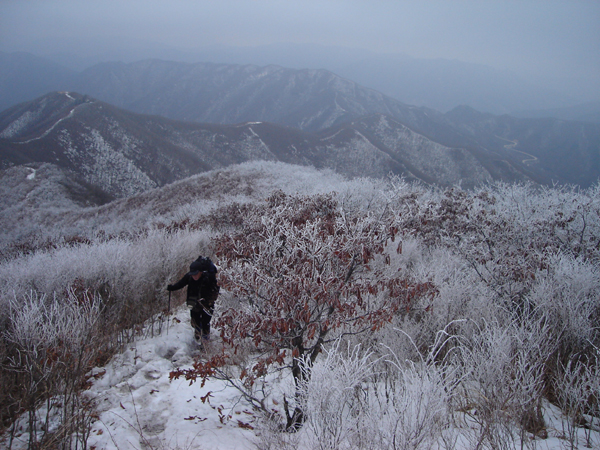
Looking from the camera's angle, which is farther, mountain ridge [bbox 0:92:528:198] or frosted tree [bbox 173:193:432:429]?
mountain ridge [bbox 0:92:528:198]

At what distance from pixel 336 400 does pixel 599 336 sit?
4.33m

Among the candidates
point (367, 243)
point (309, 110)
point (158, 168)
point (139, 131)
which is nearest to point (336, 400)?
point (367, 243)

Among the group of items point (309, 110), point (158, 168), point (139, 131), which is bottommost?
point (158, 168)

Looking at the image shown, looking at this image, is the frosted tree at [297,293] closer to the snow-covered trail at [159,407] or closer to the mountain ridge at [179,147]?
the snow-covered trail at [159,407]

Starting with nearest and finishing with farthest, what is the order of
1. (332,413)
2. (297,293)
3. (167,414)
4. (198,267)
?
Result: (332,413) → (297,293) → (167,414) → (198,267)

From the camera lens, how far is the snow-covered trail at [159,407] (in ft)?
10.3

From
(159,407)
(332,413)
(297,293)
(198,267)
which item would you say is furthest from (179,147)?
(332,413)

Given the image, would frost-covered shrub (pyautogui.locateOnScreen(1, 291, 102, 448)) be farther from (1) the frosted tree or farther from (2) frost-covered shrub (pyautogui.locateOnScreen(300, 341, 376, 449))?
(2) frost-covered shrub (pyautogui.locateOnScreen(300, 341, 376, 449))

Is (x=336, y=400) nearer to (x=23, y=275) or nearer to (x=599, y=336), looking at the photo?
(x=599, y=336)

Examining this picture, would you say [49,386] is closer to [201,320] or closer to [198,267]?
[201,320]

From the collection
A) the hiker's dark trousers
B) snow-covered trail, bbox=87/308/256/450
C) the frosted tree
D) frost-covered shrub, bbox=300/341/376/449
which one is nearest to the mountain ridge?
the hiker's dark trousers

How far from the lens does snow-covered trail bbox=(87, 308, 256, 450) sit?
10.3 feet

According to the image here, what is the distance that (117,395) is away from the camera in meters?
3.80

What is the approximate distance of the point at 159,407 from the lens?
3.67 metres
